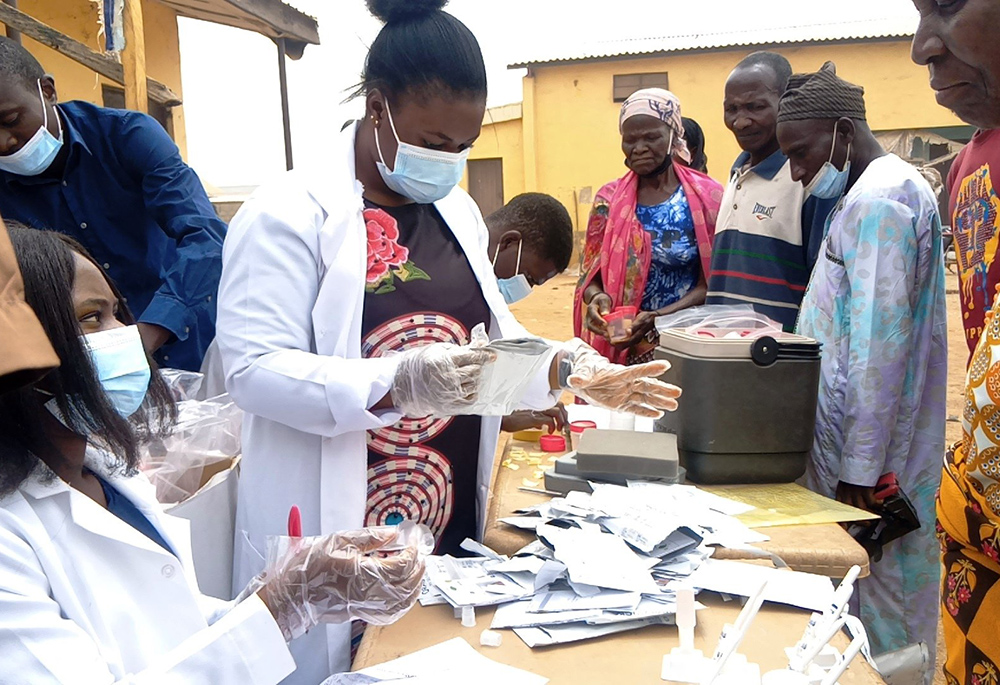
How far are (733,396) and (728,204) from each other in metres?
1.43

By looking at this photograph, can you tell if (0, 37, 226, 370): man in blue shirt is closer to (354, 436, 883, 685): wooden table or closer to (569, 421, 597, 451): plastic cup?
(569, 421, 597, 451): plastic cup

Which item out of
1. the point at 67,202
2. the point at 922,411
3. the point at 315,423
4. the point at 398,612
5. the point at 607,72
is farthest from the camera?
the point at 607,72

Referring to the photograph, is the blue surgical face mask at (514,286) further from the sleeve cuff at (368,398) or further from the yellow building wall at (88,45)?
the yellow building wall at (88,45)

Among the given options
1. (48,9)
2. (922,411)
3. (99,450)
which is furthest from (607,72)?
(99,450)

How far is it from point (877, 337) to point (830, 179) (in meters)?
0.64

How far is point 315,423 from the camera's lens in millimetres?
1639


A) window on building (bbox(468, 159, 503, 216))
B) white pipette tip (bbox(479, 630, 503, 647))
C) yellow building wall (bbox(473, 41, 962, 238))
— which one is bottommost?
white pipette tip (bbox(479, 630, 503, 647))

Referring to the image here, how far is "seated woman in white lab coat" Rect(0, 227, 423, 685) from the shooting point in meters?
0.98

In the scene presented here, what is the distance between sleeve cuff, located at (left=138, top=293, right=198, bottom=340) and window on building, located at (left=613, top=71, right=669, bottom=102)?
1527 cm

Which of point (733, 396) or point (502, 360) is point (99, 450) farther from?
point (733, 396)

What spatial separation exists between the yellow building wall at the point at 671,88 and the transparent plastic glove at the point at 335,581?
1569cm

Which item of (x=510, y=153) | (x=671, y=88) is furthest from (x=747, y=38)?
(x=510, y=153)

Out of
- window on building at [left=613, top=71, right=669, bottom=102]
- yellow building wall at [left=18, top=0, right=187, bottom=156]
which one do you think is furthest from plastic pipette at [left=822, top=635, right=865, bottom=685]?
window on building at [left=613, top=71, right=669, bottom=102]

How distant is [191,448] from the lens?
7.20ft
